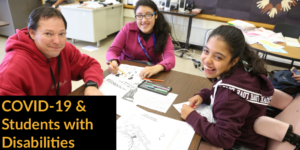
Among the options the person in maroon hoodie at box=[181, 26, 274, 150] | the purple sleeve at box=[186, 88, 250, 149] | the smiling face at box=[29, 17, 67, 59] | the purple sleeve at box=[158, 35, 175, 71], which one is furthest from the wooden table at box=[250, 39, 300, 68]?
the smiling face at box=[29, 17, 67, 59]

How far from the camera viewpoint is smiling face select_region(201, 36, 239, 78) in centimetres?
87

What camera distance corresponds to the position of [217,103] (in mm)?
851

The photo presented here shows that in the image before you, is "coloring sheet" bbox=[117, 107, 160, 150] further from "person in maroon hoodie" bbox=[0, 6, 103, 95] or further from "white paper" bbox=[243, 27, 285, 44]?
"white paper" bbox=[243, 27, 285, 44]

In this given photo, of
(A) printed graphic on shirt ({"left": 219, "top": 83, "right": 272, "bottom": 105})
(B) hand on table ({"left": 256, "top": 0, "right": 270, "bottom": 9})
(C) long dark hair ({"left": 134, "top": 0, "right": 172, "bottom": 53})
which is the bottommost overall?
(A) printed graphic on shirt ({"left": 219, "top": 83, "right": 272, "bottom": 105})

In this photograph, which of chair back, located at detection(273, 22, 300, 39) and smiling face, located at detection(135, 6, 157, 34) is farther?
chair back, located at detection(273, 22, 300, 39)

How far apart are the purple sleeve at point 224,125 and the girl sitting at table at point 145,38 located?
82cm

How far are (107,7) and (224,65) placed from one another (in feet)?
11.5

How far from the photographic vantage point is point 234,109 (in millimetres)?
795

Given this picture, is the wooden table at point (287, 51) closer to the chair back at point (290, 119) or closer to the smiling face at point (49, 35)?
the chair back at point (290, 119)

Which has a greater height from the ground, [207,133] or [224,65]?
[224,65]

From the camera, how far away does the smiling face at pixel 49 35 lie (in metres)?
0.89

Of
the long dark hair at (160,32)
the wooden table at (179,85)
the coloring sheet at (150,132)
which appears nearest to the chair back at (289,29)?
the long dark hair at (160,32)

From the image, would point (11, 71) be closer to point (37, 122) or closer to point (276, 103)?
point (37, 122)

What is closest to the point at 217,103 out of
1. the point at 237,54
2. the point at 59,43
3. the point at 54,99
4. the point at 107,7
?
the point at 237,54
